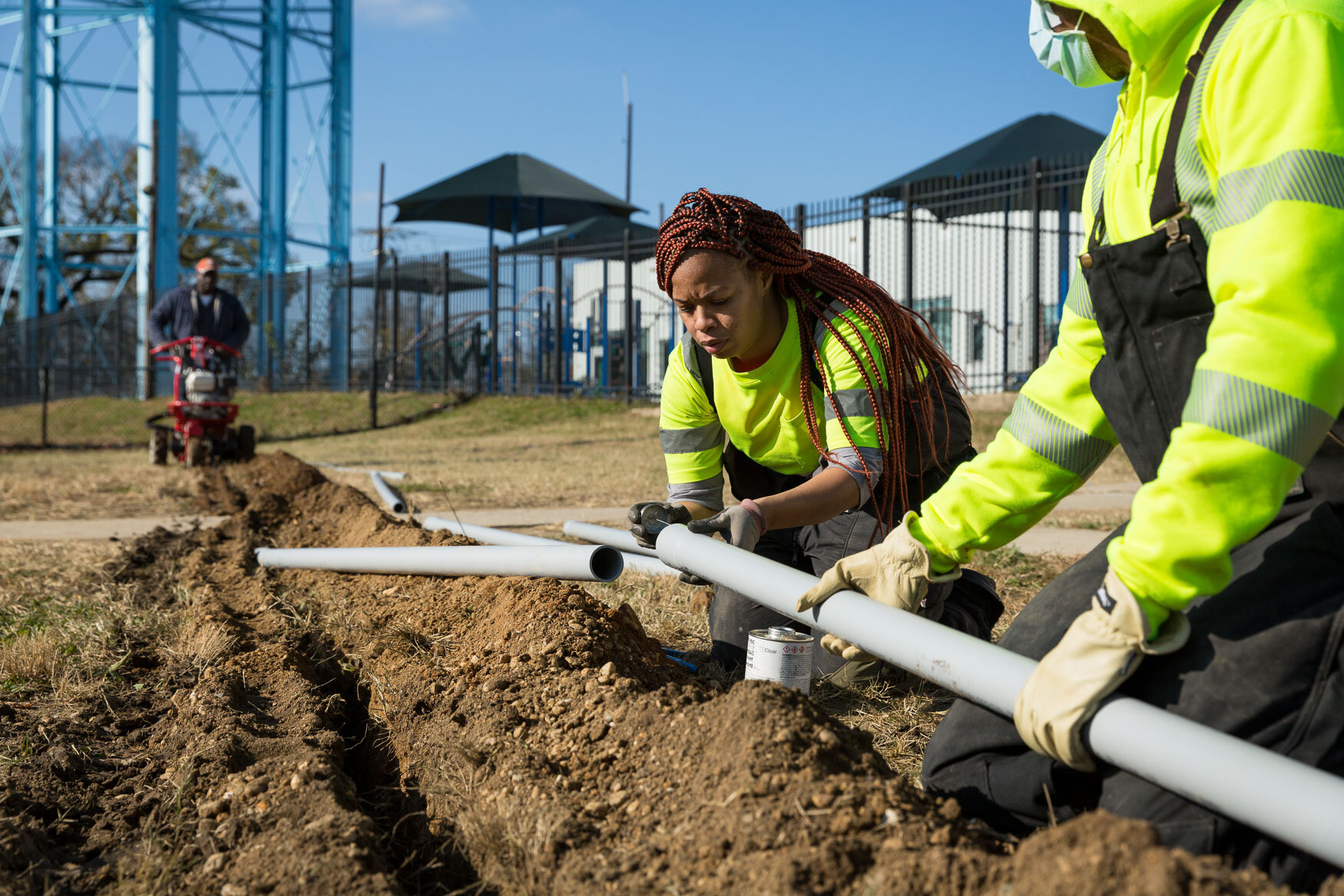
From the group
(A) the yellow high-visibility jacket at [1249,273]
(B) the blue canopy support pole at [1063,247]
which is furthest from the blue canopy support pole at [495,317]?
(A) the yellow high-visibility jacket at [1249,273]

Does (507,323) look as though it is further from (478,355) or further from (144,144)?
(144,144)

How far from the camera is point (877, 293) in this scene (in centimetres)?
322

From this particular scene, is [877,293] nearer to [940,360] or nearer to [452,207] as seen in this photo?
[940,360]

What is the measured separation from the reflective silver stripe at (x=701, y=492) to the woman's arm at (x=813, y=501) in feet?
1.86

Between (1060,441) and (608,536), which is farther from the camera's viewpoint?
(608,536)

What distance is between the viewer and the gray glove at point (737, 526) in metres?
2.69

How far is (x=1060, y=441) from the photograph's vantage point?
210cm

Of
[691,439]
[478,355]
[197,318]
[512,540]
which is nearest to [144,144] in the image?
[478,355]

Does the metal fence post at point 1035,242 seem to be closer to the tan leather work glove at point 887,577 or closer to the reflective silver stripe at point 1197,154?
the tan leather work glove at point 887,577

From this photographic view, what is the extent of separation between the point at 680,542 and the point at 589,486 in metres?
5.68

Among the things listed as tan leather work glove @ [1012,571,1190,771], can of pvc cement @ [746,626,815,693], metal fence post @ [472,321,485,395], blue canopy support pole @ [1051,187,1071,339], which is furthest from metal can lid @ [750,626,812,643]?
metal fence post @ [472,321,485,395]

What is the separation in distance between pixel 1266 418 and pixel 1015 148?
52.8 ft

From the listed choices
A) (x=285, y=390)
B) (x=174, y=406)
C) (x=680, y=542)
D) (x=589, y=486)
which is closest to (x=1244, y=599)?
(x=680, y=542)

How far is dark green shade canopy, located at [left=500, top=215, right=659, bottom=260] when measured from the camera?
16547 millimetres
